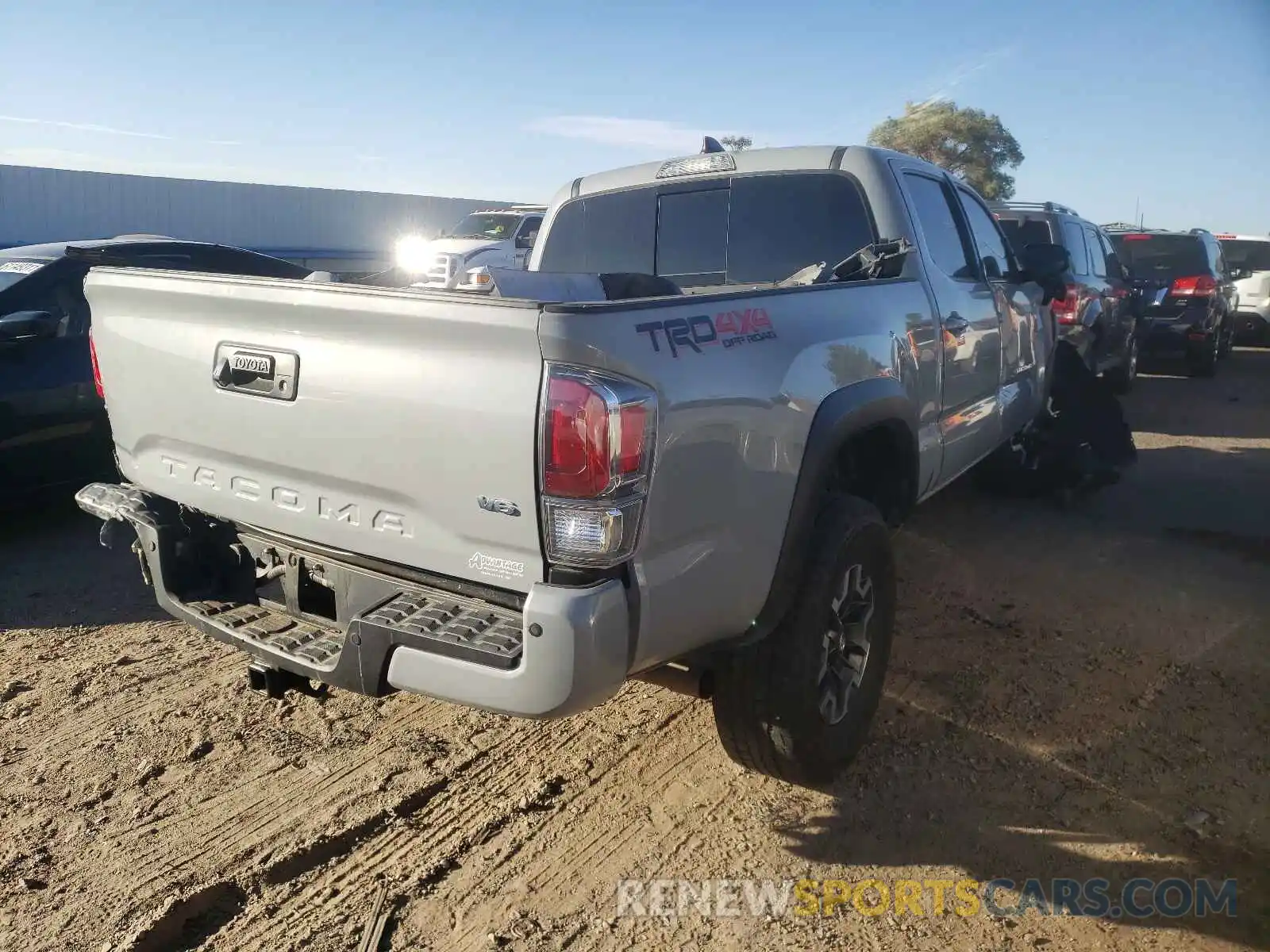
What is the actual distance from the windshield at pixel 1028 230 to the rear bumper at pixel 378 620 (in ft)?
25.1

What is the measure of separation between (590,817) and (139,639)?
2.40 m

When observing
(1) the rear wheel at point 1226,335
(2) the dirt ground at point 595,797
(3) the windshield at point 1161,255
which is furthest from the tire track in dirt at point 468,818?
(1) the rear wheel at point 1226,335

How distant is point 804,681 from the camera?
2.89 m

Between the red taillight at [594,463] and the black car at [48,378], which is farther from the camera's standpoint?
the black car at [48,378]

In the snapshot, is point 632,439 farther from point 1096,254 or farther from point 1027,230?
point 1096,254

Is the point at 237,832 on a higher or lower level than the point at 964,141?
lower

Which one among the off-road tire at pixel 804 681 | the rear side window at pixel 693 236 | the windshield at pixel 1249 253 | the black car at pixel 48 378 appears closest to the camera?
the off-road tire at pixel 804 681

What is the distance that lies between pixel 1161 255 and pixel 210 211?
2062cm

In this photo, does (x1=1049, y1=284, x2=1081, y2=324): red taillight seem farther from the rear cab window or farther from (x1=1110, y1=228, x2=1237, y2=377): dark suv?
(x1=1110, y1=228, x2=1237, y2=377): dark suv

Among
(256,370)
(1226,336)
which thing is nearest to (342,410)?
(256,370)

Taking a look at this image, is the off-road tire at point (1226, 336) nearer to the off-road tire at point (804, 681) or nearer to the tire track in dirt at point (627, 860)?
the off-road tire at point (804, 681)

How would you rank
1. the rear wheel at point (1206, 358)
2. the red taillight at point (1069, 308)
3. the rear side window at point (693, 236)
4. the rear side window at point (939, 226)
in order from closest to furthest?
1. the rear side window at point (939, 226)
2. the rear side window at point (693, 236)
3. the red taillight at point (1069, 308)
4. the rear wheel at point (1206, 358)

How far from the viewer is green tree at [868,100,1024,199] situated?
3669 centimetres

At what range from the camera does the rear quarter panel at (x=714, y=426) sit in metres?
2.28
